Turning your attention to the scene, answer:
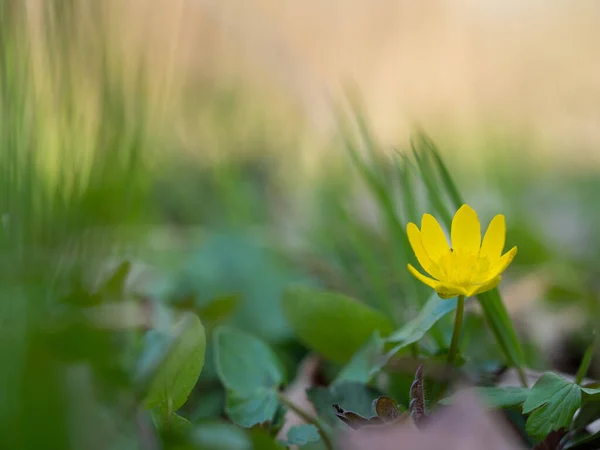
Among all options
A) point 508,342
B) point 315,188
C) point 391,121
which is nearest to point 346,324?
point 508,342

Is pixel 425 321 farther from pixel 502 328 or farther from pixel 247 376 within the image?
pixel 247 376

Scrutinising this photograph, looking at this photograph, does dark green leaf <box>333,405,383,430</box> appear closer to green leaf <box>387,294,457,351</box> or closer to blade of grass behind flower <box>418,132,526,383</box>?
green leaf <box>387,294,457,351</box>

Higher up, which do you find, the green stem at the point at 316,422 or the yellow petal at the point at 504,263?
Result: the yellow petal at the point at 504,263

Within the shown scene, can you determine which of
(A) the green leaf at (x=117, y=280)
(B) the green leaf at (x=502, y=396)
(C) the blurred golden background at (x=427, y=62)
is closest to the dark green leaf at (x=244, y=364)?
(A) the green leaf at (x=117, y=280)

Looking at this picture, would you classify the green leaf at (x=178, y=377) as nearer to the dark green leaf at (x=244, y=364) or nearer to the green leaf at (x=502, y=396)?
the dark green leaf at (x=244, y=364)

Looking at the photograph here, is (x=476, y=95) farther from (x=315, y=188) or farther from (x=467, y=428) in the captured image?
(x=467, y=428)

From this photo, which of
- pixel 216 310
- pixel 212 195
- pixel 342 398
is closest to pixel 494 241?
pixel 342 398
